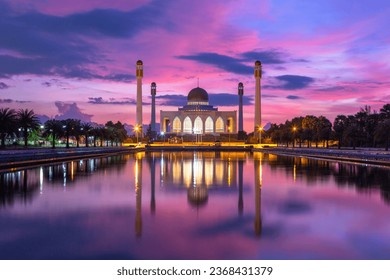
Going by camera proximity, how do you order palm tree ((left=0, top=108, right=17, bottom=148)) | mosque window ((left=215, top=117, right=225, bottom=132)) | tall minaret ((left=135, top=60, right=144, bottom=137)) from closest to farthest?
1. palm tree ((left=0, top=108, right=17, bottom=148))
2. tall minaret ((left=135, top=60, right=144, bottom=137))
3. mosque window ((left=215, top=117, right=225, bottom=132))

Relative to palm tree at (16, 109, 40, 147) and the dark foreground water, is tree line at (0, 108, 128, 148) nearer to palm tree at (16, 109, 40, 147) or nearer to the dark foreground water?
palm tree at (16, 109, 40, 147)

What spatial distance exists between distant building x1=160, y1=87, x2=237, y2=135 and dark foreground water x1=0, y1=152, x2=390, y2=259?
68.2 meters

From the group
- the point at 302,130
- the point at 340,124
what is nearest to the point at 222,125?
the point at 302,130

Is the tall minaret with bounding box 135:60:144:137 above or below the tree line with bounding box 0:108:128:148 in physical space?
above

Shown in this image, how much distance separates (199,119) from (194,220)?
7467 centimetres

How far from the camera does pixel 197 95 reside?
274 ft

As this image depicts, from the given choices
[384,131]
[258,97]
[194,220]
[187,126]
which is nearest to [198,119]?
[187,126]

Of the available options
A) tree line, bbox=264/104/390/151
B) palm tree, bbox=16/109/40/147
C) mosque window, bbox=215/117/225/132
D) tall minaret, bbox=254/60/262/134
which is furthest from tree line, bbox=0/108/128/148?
mosque window, bbox=215/117/225/132

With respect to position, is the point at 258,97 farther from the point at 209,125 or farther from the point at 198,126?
the point at 198,126

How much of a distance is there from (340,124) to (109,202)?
41355 millimetres

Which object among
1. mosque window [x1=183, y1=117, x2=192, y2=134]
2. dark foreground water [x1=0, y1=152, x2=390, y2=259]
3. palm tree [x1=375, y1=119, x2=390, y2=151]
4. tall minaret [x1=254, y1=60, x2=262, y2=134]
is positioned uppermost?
tall minaret [x1=254, y1=60, x2=262, y2=134]

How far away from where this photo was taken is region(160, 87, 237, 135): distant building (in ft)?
272
